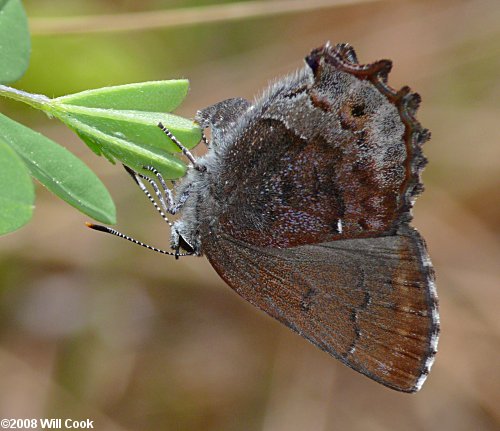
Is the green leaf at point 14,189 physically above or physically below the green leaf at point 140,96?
below

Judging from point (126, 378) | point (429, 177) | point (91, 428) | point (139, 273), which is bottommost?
point (91, 428)

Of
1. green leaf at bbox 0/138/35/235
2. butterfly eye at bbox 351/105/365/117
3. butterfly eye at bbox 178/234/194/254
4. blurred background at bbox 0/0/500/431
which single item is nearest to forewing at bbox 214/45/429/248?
butterfly eye at bbox 351/105/365/117

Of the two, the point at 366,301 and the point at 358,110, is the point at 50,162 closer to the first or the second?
the point at 358,110

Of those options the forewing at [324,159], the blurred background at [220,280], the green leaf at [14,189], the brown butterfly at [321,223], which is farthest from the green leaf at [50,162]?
the blurred background at [220,280]

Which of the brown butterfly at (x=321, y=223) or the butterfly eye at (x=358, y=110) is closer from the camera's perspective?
the butterfly eye at (x=358, y=110)

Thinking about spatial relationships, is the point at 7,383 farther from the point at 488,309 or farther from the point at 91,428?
the point at 488,309

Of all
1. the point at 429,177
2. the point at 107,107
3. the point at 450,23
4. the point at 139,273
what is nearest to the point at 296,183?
the point at 107,107

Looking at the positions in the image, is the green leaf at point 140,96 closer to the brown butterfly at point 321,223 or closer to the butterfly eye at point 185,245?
the brown butterfly at point 321,223

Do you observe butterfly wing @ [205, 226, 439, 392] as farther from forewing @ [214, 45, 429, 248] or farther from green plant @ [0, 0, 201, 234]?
green plant @ [0, 0, 201, 234]

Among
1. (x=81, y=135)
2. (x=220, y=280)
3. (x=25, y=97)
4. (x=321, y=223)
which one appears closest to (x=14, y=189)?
(x=25, y=97)
